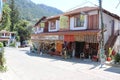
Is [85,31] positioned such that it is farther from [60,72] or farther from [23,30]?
[23,30]

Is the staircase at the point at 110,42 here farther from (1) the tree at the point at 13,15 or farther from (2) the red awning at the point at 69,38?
(1) the tree at the point at 13,15

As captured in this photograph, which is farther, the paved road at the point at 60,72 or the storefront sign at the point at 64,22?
the storefront sign at the point at 64,22

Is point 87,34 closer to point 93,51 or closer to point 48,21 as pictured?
point 93,51

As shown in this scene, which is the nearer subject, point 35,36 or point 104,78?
point 104,78

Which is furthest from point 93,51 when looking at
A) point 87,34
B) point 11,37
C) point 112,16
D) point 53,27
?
point 11,37

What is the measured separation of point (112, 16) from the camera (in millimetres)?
32969

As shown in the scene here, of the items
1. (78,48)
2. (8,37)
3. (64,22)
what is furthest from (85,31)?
(8,37)

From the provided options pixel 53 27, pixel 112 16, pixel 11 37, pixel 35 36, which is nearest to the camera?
pixel 112 16

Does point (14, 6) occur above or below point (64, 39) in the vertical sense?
above

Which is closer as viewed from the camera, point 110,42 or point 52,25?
point 110,42

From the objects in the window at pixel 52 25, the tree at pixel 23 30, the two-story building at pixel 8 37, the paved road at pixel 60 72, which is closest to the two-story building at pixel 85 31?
the window at pixel 52 25

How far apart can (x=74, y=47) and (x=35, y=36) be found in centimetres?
1507

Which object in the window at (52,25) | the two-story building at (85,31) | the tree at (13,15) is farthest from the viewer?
the tree at (13,15)

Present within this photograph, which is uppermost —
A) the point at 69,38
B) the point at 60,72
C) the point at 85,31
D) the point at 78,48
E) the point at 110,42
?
the point at 85,31
